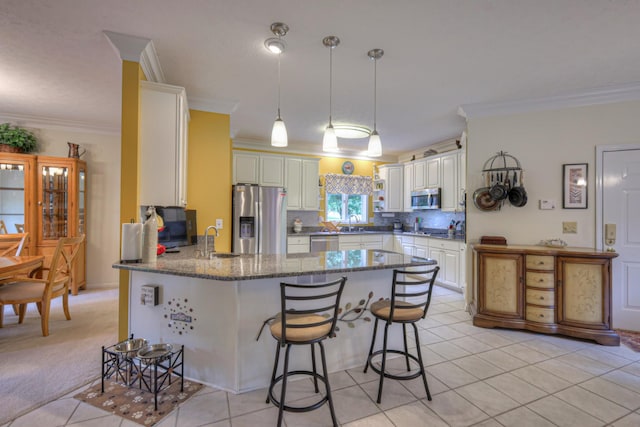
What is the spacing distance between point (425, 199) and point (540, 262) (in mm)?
2571

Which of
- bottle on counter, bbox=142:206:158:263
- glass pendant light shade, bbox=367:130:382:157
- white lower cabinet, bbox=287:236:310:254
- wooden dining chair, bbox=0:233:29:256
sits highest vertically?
glass pendant light shade, bbox=367:130:382:157

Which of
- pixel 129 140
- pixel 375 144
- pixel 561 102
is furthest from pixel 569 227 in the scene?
pixel 129 140

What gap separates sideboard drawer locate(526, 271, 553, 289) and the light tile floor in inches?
24.3

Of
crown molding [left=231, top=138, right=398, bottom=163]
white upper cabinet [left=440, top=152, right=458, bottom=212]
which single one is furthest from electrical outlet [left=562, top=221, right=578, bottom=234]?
crown molding [left=231, top=138, right=398, bottom=163]

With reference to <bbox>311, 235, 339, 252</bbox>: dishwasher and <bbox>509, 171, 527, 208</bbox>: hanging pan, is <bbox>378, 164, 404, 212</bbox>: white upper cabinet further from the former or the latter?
<bbox>509, 171, 527, 208</bbox>: hanging pan

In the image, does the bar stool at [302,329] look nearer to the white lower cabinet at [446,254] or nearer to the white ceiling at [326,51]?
the white ceiling at [326,51]

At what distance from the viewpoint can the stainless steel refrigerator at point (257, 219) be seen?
14.3 feet

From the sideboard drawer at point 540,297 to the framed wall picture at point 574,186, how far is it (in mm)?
1067

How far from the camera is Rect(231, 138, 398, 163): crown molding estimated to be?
18.0ft

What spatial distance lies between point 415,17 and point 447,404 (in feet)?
8.67

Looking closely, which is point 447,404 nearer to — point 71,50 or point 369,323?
point 369,323

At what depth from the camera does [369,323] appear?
98.5 inches

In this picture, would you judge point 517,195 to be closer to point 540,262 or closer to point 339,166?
point 540,262

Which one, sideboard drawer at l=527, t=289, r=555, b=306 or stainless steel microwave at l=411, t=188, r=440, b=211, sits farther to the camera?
stainless steel microwave at l=411, t=188, r=440, b=211
